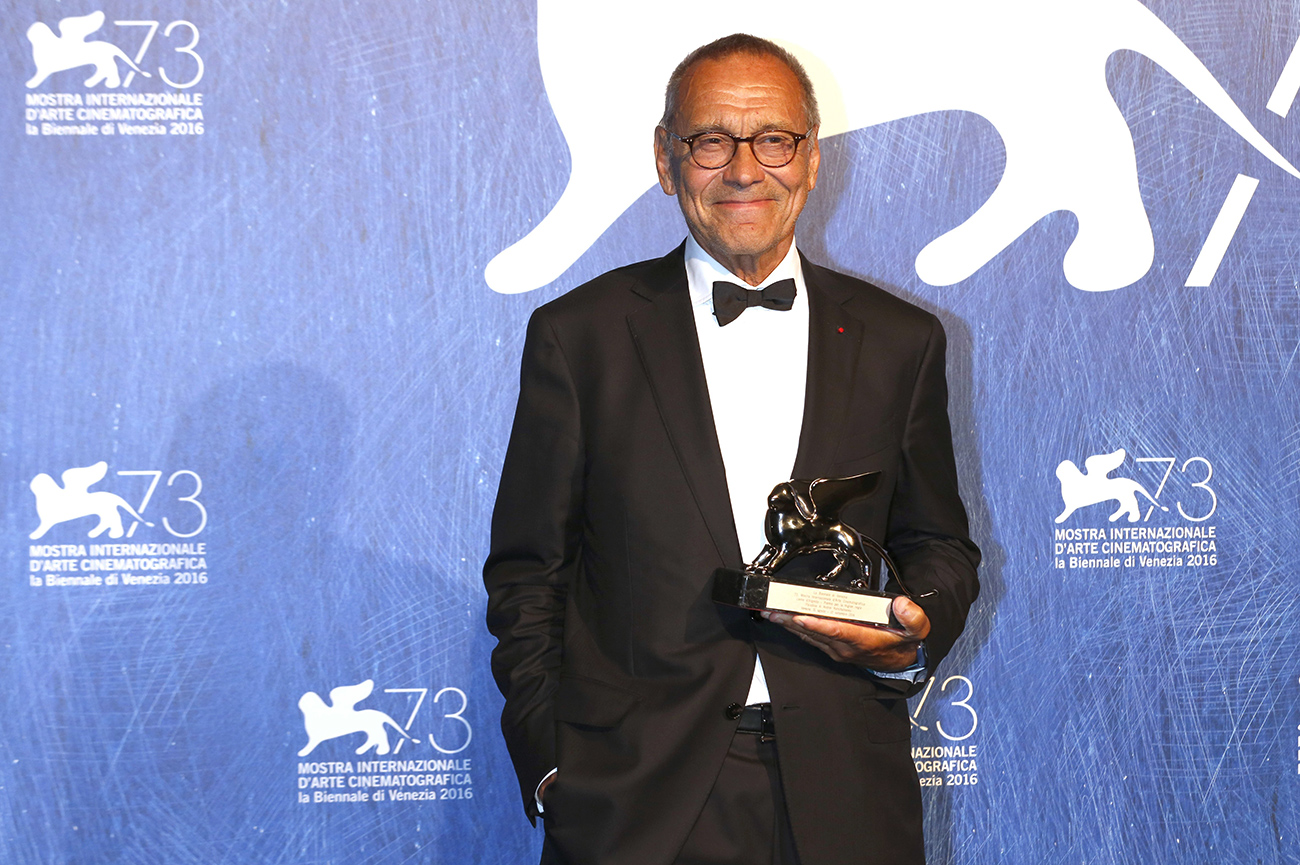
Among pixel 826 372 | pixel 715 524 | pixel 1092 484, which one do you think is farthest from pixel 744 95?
pixel 1092 484

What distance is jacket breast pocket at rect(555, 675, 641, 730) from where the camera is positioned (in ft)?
5.61

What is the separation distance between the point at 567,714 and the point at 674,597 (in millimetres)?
265

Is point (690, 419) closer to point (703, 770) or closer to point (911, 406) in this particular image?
point (911, 406)

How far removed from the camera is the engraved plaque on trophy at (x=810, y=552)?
1.55 metres

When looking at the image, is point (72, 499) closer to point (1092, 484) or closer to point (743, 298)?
point (743, 298)

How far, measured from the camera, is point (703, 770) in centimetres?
167

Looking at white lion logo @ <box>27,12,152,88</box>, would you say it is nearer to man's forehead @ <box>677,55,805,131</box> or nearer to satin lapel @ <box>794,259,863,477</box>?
man's forehead @ <box>677,55,805,131</box>

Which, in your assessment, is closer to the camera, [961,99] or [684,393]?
[684,393]

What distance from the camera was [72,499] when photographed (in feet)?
8.11

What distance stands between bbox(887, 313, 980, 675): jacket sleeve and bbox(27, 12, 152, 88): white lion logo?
189 centimetres

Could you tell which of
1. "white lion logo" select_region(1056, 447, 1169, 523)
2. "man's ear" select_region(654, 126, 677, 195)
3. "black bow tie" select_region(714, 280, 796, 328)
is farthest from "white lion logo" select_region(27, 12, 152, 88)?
"white lion logo" select_region(1056, 447, 1169, 523)

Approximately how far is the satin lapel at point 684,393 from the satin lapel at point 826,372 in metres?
0.14

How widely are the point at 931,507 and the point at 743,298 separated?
19.7 inches

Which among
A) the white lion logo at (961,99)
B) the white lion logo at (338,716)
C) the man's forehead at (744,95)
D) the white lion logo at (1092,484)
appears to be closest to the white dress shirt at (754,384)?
the man's forehead at (744,95)
